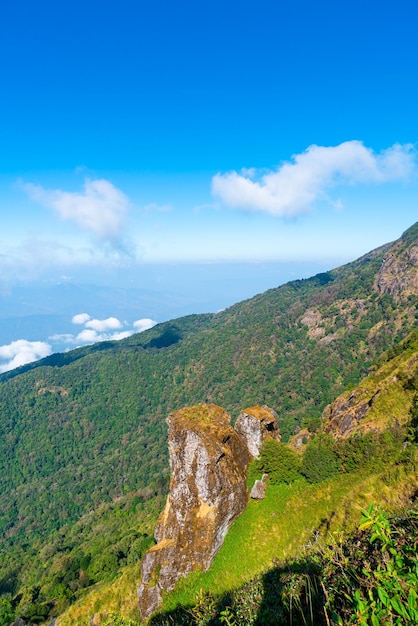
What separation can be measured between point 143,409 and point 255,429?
6491 inches

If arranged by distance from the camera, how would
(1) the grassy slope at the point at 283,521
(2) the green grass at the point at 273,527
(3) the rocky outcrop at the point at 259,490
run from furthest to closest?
1. (3) the rocky outcrop at the point at 259,490
2. (2) the green grass at the point at 273,527
3. (1) the grassy slope at the point at 283,521

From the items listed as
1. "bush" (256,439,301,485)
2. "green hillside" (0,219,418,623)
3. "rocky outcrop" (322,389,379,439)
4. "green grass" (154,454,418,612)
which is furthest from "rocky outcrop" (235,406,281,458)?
"green hillside" (0,219,418,623)

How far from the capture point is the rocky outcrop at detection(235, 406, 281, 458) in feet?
90.8

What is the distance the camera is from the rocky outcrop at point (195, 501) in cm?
2211

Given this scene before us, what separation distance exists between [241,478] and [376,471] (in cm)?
978

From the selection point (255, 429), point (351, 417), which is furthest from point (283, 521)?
point (351, 417)

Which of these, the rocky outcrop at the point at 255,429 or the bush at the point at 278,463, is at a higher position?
the rocky outcrop at the point at 255,429

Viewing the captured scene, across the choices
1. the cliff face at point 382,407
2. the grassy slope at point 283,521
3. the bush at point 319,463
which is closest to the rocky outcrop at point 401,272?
the cliff face at point 382,407

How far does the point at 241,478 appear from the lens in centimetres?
2509

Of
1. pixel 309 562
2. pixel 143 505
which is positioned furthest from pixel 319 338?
pixel 309 562

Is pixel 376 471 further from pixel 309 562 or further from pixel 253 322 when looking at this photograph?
pixel 253 322

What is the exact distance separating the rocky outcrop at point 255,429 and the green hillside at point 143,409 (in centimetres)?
4312

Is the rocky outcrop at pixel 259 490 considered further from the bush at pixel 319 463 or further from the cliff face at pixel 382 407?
the cliff face at pixel 382 407

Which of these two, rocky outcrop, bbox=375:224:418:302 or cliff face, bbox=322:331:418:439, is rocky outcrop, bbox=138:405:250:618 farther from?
rocky outcrop, bbox=375:224:418:302
